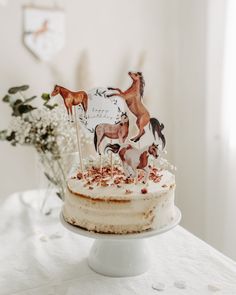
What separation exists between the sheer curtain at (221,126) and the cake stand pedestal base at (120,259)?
1.17m

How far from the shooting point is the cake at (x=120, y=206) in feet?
3.51

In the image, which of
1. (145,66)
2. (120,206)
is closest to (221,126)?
(145,66)

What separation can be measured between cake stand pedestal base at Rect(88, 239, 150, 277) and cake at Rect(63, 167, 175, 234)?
9 cm

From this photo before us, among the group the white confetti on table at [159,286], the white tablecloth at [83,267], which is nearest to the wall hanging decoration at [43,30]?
the white tablecloth at [83,267]

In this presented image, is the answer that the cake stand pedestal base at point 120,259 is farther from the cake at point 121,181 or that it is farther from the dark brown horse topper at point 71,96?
the dark brown horse topper at point 71,96

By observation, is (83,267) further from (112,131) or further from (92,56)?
(92,56)

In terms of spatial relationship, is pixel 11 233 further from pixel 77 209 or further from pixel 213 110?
pixel 213 110

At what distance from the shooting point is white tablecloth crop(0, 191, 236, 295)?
3.57ft

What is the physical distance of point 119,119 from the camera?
3.79ft

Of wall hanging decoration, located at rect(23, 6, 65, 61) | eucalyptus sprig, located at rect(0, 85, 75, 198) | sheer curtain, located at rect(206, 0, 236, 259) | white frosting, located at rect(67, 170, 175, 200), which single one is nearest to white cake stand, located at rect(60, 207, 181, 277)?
white frosting, located at rect(67, 170, 175, 200)

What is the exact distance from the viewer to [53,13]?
7.71 feet

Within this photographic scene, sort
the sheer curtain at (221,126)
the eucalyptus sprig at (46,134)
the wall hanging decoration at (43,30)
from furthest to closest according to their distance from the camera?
the wall hanging decoration at (43,30)
the sheer curtain at (221,126)
the eucalyptus sprig at (46,134)

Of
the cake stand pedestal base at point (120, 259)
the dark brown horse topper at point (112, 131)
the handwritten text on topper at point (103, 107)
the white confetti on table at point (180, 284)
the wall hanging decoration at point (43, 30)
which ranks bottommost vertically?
the white confetti on table at point (180, 284)

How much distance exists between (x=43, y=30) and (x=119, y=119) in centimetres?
140
